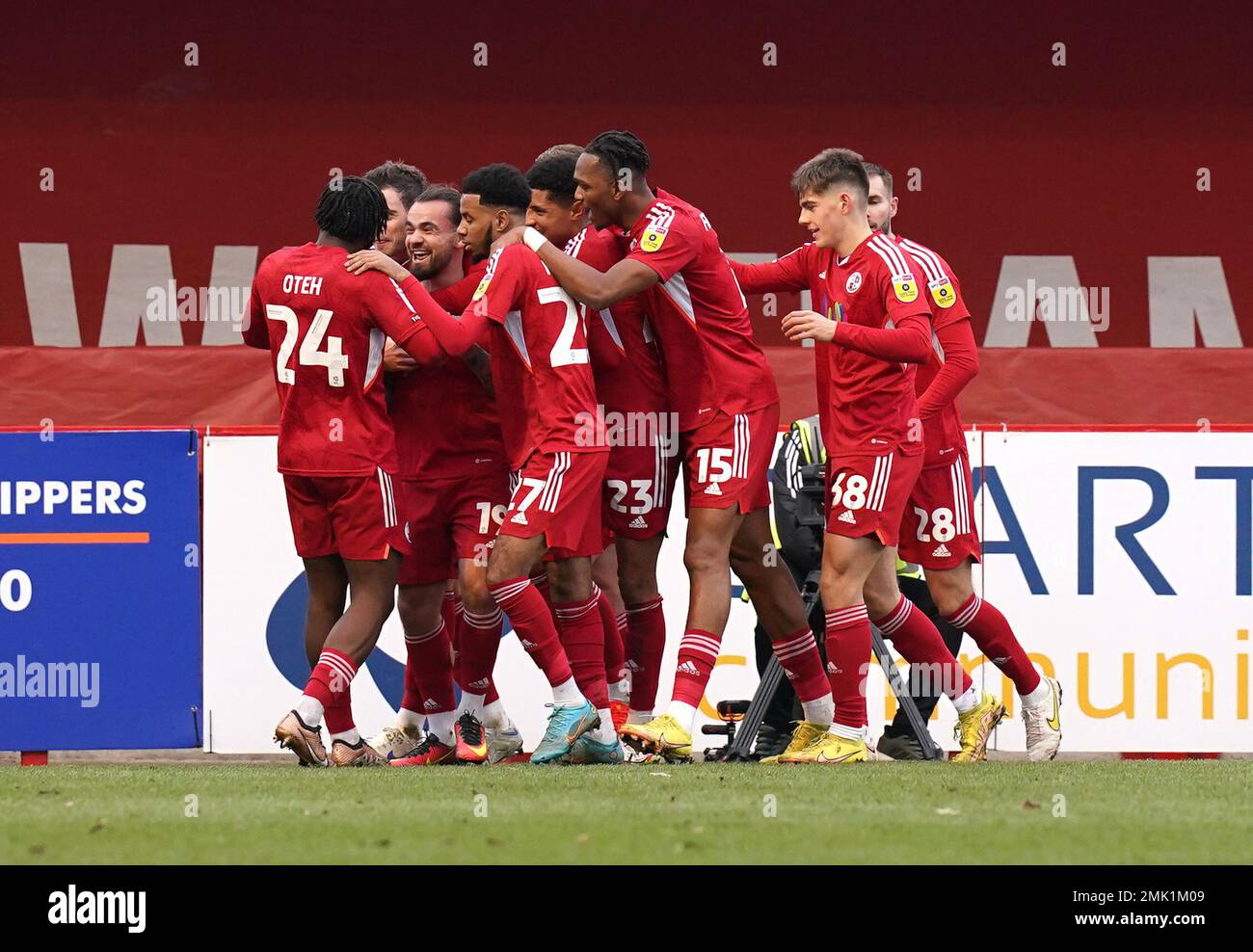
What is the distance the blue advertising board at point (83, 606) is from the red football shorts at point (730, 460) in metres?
2.69

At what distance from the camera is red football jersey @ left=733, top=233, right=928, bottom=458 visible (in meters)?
7.07

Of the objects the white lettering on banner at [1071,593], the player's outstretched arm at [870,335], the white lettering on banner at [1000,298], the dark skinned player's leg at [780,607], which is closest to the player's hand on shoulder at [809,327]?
the player's outstretched arm at [870,335]

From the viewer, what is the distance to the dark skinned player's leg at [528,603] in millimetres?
6840

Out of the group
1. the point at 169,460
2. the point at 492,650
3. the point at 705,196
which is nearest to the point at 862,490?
the point at 492,650

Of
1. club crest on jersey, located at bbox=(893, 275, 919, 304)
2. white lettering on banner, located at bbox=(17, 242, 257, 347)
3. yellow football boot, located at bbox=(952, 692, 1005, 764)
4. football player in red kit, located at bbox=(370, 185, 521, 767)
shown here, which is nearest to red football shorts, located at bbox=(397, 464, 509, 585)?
football player in red kit, located at bbox=(370, 185, 521, 767)

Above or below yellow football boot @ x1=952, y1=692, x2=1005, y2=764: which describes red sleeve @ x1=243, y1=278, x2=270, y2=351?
above

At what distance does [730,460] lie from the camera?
7.03m

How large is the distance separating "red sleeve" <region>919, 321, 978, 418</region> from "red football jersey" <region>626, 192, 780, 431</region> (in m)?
0.63

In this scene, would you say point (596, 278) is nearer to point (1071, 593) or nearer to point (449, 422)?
point (449, 422)

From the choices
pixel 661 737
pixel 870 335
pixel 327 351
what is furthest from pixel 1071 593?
pixel 327 351

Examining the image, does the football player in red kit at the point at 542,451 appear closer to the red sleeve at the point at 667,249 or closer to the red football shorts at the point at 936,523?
the red sleeve at the point at 667,249

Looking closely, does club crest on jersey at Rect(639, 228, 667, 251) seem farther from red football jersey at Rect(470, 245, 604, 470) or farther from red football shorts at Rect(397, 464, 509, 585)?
red football shorts at Rect(397, 464, 509, 585)

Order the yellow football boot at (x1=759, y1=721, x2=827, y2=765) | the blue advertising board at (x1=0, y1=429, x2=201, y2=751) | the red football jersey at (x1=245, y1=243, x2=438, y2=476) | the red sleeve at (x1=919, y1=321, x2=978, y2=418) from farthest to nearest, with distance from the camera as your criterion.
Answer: the blue advertising board at (x1=0, y1=429, x2=201, y2=751) < the red sleeve at (x1=919, y1=321, x2=978, y2=418) < the yellow football boot at (x1=759, y1=721, x2=827, y2=765) < the red football jersey at (x1=245, y1=243, x2=438, y2=476)
